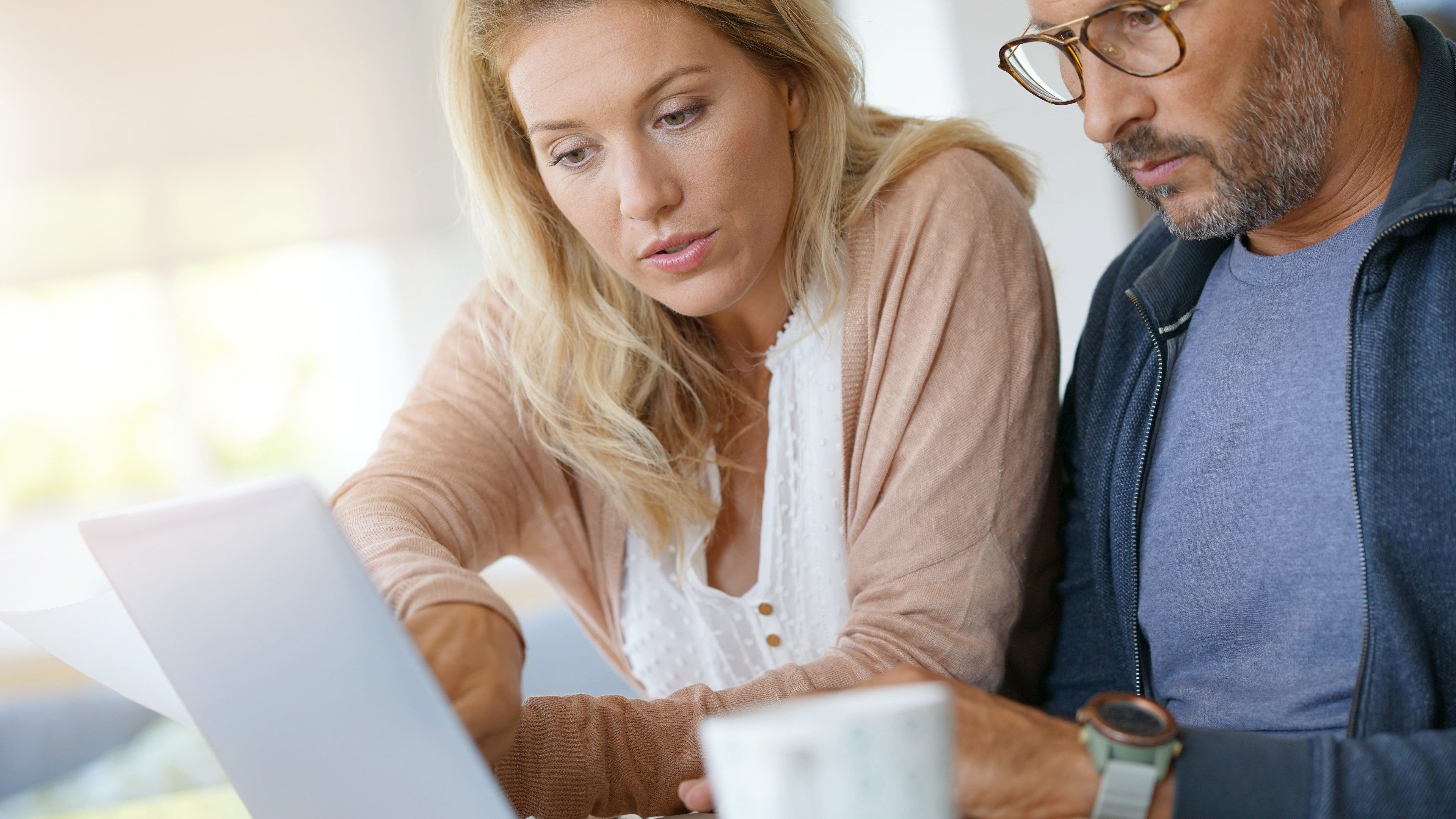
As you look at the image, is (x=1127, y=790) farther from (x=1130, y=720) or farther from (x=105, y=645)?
(x=105, y=645)

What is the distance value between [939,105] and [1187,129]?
1897 mm

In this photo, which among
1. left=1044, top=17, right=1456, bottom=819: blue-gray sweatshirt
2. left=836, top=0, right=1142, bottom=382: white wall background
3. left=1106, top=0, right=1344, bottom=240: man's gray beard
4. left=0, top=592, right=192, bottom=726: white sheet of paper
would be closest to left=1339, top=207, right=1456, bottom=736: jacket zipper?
left=1044, top=17, right=1456, bottom=819: blue-gray sweatshirt

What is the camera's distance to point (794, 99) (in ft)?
4.19

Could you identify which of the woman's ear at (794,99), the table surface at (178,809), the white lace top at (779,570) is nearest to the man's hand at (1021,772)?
the white lace top at (779,570)

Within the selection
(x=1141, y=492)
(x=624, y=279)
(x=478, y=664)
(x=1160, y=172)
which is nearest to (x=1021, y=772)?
(x=478, y=664)

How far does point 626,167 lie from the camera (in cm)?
112

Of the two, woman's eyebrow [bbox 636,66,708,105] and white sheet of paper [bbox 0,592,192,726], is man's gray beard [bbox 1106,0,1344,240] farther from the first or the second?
white sheet of paper [bbox 0,592,192,726]

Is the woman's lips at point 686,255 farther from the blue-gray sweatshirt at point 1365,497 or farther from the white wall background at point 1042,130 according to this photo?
the white wall background at point 1042,130

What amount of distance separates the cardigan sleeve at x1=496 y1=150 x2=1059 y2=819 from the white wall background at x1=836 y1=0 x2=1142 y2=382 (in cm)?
156

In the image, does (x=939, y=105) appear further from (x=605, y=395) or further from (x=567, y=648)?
(x=605, y=395)

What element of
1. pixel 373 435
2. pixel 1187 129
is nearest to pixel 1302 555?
pixel 1187 129

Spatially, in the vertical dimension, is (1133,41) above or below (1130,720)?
above

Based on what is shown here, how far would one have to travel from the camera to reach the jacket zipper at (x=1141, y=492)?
1.08 metres

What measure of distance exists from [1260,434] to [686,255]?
56 cm
